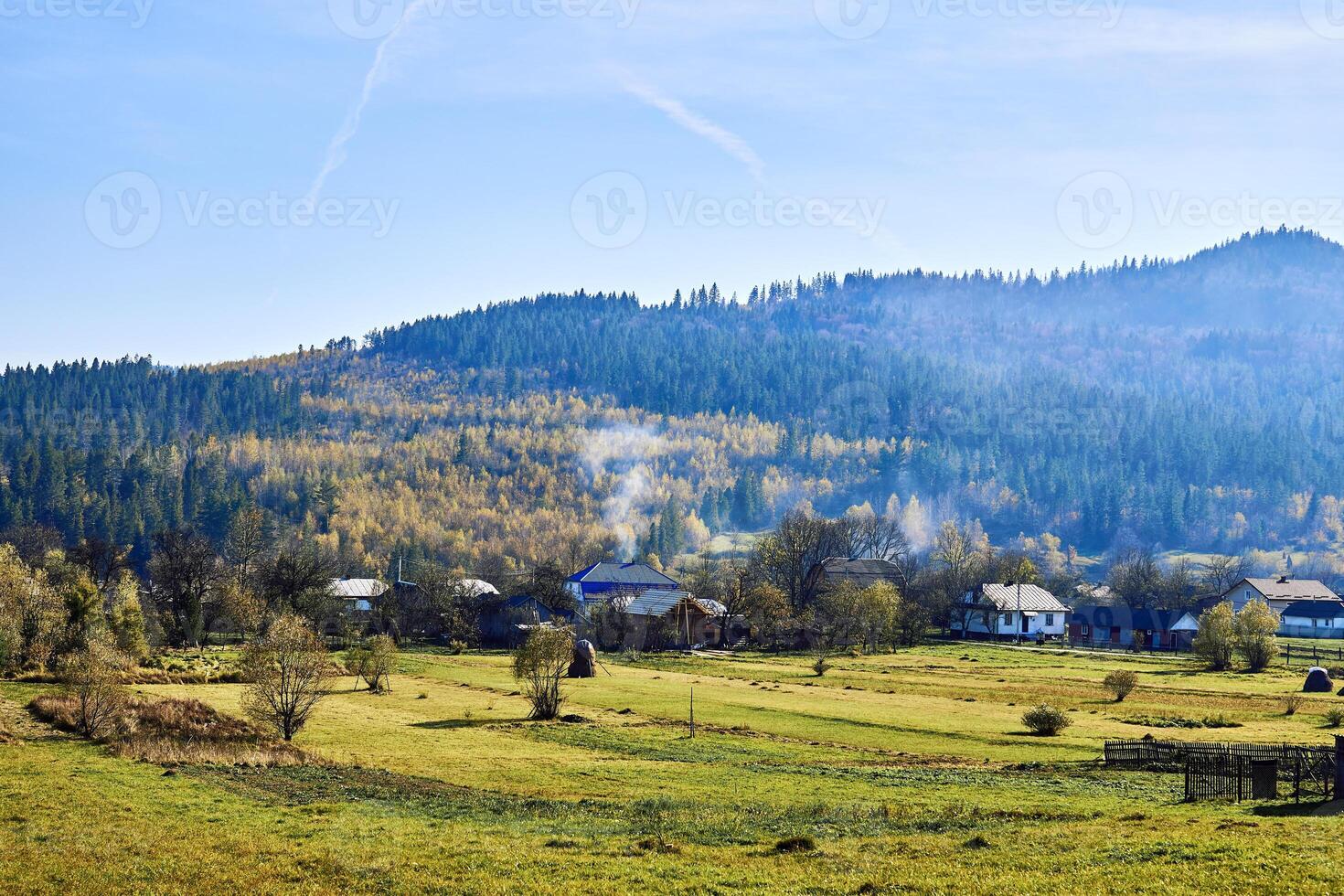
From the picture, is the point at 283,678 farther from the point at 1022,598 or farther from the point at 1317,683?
the point at 1022,598

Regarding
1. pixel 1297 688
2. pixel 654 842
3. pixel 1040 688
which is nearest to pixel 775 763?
pixel 654 842

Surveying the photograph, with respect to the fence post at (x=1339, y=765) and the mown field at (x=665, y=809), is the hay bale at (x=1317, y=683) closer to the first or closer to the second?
the mown field at (x=665, y=809)

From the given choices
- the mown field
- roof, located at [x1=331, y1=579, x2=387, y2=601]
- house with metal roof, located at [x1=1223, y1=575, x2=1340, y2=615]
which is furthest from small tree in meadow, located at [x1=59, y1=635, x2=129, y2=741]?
house with metal roof, located at [x1=1223, y1=575, x2=1340, y2=615]

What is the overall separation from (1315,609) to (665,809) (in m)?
145

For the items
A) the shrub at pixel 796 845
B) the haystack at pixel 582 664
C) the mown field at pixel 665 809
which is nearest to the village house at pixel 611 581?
the haystack at pixel 582 664

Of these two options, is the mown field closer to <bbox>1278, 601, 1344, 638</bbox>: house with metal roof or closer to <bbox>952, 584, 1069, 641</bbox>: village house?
<bbox>952, 584, 1069, 641</bbox>: village house

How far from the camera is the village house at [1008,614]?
133m

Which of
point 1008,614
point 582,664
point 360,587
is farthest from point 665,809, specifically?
point 360,587

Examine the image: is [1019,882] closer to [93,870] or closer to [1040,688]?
[93,870]

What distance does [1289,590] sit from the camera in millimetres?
151500

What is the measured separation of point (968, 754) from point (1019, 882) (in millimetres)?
24658

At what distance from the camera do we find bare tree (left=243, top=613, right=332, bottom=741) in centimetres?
4550

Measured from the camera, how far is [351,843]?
2411cm

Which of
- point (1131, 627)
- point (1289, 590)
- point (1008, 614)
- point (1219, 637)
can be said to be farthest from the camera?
point (1289, 590)
